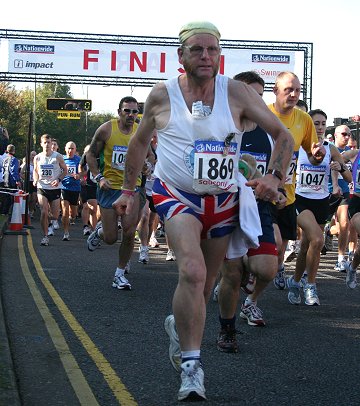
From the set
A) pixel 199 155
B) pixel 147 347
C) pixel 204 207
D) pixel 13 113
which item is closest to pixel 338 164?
pixel 147 347

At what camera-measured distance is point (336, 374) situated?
18.4 ft

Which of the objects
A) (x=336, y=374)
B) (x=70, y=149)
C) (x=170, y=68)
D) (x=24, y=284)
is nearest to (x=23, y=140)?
(x=170, y=68)

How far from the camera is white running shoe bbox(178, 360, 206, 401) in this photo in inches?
184

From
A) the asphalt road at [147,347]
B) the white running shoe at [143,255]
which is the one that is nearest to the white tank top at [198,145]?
the asphalt road at [147,347]

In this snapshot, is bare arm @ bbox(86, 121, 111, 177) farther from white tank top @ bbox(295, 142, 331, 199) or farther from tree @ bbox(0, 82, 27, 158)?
tree @ bbox(0, 82, 27, 158)

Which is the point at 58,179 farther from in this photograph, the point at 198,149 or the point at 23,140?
the point at 23,140

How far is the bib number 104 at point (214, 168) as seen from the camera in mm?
4949

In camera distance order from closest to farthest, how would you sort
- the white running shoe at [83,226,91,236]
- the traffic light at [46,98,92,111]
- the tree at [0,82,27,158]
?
the white running shoe at [83,226,91,236] → the traffic light at [46,98,92,111] → the tree at [0,82,27,158]

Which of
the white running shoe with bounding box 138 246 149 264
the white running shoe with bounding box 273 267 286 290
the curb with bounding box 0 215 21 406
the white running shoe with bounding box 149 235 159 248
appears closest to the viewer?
the curb with bounding box 0 215 21 406

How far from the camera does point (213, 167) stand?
4957mm

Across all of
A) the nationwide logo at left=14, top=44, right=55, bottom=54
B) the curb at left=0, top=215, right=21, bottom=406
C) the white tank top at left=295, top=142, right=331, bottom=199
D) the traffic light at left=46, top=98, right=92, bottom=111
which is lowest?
the curb at left=0, top=215, right=21, bottom=406

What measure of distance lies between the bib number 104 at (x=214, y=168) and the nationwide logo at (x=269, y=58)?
32.6 metres

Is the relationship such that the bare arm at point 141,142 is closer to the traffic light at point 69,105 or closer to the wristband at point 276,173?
the wristband at point 276,173

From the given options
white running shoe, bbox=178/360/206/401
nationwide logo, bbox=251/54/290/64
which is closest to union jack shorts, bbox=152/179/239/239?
white running shoe, bbox=178/360/206/401
